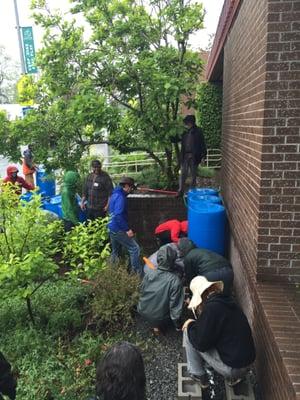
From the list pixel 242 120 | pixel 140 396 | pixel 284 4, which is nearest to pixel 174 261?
pixel 242 120

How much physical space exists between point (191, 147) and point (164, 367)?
459cm

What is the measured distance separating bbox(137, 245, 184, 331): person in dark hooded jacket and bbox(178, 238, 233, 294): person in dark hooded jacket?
175 mm

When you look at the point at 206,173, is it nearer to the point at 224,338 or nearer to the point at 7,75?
the point at 224,338

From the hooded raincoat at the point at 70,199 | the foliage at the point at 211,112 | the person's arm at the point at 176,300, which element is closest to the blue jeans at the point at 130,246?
the hooded raincoat at the point at 70,199

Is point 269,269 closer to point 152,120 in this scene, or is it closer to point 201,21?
point 152,120

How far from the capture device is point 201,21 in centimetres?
730

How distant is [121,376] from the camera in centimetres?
188

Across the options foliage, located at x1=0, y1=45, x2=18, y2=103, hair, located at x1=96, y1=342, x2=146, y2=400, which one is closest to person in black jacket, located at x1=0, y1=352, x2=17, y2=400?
hair, located at x1=96, y1=342, x2=146, y2=400

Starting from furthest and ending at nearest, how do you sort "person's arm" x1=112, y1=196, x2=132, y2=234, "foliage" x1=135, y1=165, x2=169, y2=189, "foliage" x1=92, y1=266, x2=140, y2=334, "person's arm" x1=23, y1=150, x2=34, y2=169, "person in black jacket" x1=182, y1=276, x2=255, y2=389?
"person's arm" x1=23, y1=150, x2=34, y2=169, "foliage" x1=135, y1=165, x2=169, y2=189, "person's arm" x1=112, y1=196, x2=132, y2=234, "foliage" x1=92, y1=266, x2=140, y2=334, "person in black jacket" x1=182, y1=276, x2=255, y2=389

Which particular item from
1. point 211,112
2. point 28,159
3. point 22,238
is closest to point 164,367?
point 22,238

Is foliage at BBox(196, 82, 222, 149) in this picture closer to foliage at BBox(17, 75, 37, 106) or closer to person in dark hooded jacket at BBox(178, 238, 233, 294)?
foliage at BBox(17, 75, 37, 106)

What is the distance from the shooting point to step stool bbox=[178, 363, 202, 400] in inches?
122

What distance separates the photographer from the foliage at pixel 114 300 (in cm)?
425

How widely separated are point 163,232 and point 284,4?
3.41 m
